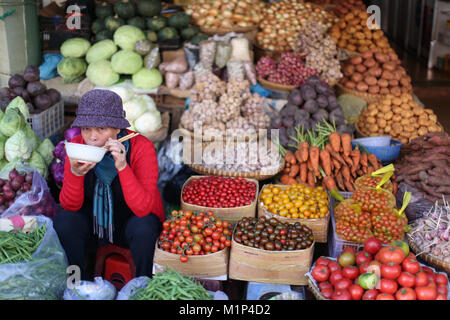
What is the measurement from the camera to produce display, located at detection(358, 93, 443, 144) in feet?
14.1

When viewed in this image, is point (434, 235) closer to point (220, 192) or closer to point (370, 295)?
point (370, 295)

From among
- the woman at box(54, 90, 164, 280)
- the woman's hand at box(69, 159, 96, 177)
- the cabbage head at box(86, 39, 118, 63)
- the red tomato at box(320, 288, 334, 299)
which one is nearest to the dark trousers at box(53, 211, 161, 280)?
the woman at box(54, 90, 164, 280)

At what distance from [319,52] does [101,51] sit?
7.47 feet

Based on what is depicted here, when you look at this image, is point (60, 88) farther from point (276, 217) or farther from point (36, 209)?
point (276, 217)

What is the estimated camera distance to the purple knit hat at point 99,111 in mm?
2463

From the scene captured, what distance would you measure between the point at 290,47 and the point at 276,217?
10.1 feet

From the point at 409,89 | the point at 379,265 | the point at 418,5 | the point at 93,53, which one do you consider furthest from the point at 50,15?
the point at 418,5

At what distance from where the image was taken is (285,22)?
5.83m

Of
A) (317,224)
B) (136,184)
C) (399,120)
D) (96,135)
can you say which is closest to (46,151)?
(96,135)

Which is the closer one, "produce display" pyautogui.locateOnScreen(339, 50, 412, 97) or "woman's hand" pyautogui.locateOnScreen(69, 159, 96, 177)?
"woman's hand" pyautogui.locateOnScreen(69, 159, 96, 177)

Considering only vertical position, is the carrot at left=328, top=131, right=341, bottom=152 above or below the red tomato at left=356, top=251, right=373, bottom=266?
above

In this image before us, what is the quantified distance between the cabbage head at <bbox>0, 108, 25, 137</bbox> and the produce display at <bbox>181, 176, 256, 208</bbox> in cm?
134

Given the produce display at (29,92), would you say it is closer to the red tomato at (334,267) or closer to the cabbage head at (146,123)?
the cabbage head at (146,123)

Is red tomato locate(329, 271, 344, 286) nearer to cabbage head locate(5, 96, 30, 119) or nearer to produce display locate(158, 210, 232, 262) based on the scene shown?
produce display locate(158, 210, 232, 262)
